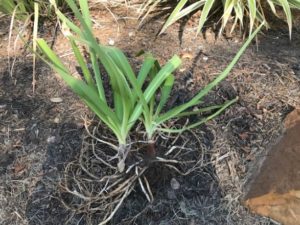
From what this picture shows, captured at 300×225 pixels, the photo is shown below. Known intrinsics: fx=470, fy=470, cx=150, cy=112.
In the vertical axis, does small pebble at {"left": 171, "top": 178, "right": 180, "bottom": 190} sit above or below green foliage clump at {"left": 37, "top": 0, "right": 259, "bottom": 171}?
below

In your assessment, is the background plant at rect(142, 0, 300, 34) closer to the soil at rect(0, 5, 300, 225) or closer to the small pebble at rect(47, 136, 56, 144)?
the soil at rect(0, 5, 300, 225)

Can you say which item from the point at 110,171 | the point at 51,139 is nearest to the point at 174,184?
the point at 110,171

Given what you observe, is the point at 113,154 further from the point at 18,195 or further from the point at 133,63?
the point at 133,63

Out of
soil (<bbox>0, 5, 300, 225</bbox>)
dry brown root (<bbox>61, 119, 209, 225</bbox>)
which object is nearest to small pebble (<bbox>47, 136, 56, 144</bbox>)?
soil (<bbox>0, 5, 300, 225</bbox>)

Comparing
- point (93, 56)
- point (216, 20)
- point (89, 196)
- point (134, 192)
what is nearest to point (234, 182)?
point (134, 192)

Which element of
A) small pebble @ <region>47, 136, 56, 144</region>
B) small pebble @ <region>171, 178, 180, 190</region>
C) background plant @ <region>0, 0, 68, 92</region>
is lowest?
small pebble @ <region>171, 178, 180, 190</region>

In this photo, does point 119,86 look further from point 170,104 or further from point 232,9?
point 232,9
